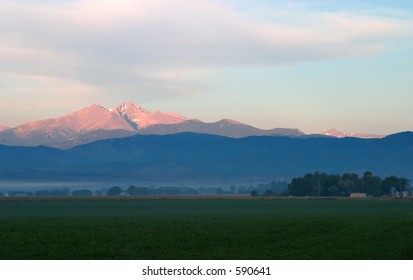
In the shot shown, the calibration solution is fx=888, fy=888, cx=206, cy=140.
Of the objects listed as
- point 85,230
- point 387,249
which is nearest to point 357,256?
point 387,249

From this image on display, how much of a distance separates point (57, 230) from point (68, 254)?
2011cm

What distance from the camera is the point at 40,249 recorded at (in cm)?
4941

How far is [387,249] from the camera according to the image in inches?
1925

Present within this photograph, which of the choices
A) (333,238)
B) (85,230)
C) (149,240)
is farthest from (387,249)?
(85,230)

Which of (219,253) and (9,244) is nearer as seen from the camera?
(219,253)

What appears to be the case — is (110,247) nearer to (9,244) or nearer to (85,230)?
(9,244)

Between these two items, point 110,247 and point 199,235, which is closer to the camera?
point 110,247

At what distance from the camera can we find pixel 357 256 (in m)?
45.5
